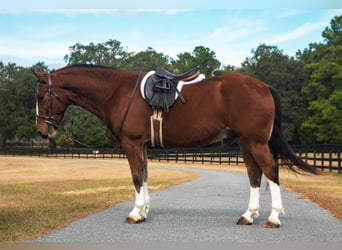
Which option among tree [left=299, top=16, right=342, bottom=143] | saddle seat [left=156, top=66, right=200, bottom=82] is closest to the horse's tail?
saddle seat [left=156, top=66, right=200, bottom=82]

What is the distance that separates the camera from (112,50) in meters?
72.7

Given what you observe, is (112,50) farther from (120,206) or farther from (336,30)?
(120,206)

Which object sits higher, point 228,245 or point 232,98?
point 232,98

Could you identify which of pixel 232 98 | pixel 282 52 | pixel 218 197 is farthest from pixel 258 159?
pixel 282 52

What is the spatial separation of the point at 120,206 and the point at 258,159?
138 inches

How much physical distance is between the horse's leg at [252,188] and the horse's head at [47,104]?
Result: 10.8 feet

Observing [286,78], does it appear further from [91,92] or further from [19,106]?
[91,92]

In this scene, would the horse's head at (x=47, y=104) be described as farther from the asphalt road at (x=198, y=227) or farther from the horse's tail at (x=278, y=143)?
the horse's tail at (x=278, y=143)

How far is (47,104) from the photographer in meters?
7.23

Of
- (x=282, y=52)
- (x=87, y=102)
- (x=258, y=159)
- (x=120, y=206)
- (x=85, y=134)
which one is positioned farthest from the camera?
(x=282, y=52)

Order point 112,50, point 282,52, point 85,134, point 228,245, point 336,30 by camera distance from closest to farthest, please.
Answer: point 228,245 → point 336,30 → point 85,134 → point 282,52 → point 112,50

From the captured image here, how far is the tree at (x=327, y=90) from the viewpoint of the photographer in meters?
41.6

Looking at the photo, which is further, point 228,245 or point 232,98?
point 232,98

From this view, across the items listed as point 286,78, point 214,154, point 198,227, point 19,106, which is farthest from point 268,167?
point 19,106
